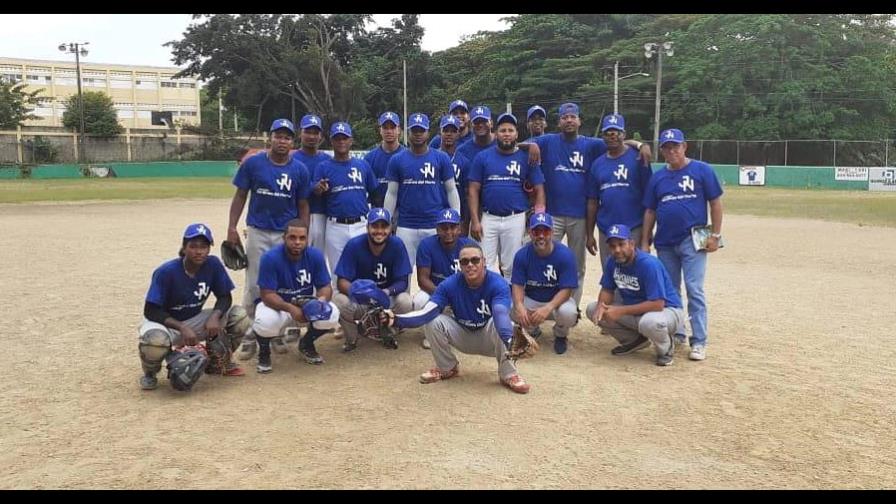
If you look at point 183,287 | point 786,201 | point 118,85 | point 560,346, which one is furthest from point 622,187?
point 118,85

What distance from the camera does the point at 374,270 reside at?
6602mm

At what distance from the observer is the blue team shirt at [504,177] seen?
712cm

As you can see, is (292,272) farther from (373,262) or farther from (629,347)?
(629,347)

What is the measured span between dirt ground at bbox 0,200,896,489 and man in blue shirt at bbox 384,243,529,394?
Answer: 0.58ft

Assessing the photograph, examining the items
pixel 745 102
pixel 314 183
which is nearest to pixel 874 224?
pixel 314 183

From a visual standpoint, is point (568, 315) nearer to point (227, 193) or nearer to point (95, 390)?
point (95, 390)

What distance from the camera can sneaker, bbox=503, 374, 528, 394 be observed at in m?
5.32

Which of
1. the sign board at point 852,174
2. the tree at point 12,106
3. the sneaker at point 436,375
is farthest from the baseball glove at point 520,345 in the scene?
the tree at point 12,106

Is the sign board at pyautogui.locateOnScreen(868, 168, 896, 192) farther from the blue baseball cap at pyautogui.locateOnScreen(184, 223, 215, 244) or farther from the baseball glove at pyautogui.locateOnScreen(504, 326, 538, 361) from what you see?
the blue baseball cap at pyautogui.locateOnScreen(184, 223, 215, 244)

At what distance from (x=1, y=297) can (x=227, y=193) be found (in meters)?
24.2

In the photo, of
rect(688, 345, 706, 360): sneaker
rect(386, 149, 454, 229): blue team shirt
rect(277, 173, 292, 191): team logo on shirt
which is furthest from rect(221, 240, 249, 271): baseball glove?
rect(688, 345, 706, 360): sneaker

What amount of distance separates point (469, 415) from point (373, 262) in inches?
84.7

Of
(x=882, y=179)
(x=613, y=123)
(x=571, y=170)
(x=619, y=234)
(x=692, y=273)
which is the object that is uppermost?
(x=613, y=123)

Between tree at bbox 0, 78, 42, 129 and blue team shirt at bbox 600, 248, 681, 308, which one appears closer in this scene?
blue team shirt at bbox 600, 248, 681, 308
